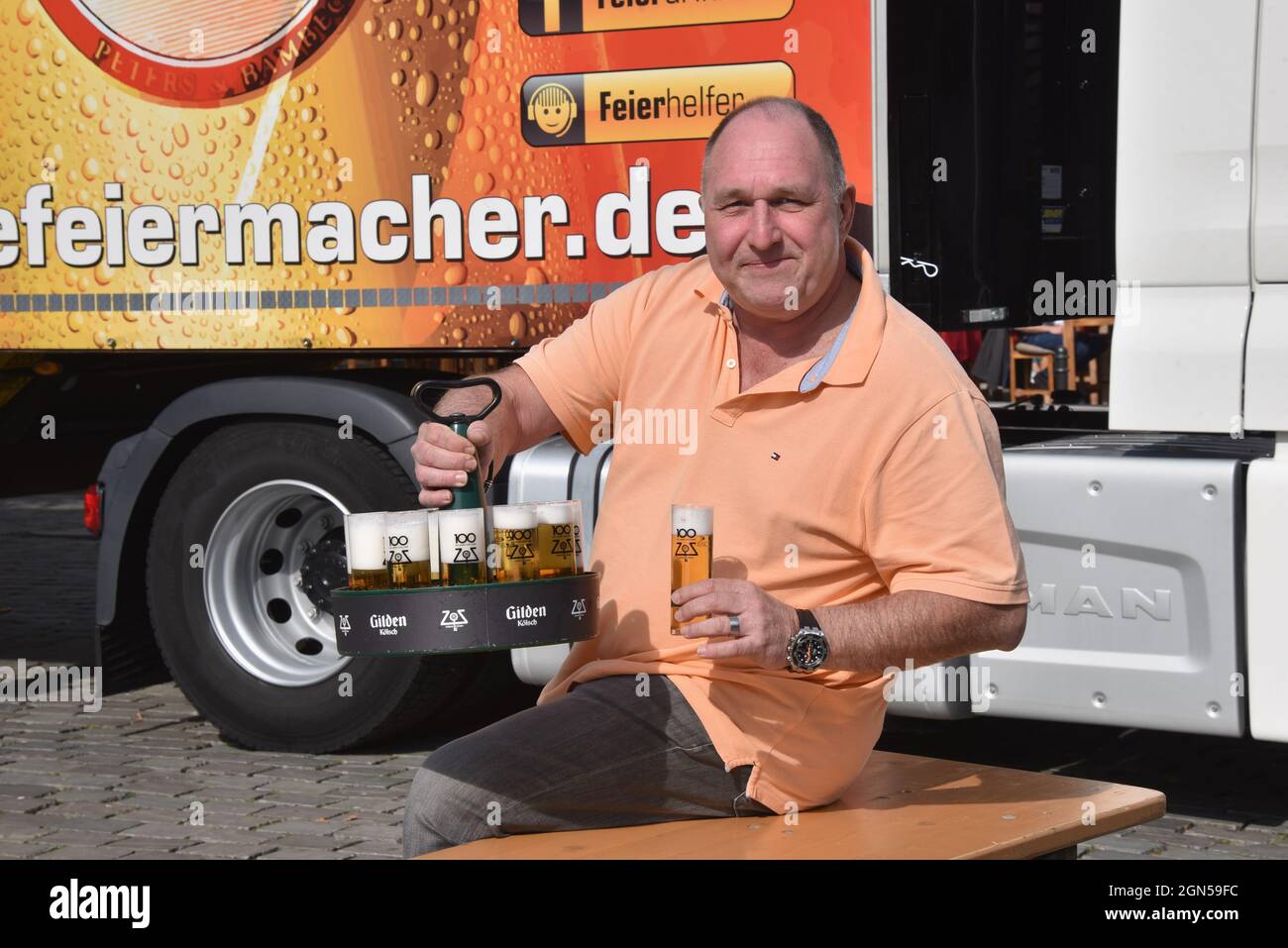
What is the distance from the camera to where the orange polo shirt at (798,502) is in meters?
3.29

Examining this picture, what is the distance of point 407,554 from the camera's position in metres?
3.27

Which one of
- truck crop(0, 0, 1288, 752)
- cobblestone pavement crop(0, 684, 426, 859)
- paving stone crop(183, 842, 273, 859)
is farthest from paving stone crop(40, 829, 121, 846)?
truck crop(0, 0, 1288, 752)

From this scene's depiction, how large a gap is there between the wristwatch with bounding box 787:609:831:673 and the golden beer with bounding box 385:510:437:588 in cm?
62

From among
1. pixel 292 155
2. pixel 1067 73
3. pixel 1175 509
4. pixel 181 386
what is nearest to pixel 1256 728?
pixel 1175 509

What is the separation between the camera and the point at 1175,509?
5.27 metres

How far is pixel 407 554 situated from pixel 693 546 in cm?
48

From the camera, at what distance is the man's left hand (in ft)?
10.1

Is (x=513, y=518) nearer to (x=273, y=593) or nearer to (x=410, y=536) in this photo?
(x=410, y=536)

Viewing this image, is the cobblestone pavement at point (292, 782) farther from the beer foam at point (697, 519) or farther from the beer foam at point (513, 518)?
the beer foam at point (697, 519)

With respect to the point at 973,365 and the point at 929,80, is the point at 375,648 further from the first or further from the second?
the point at 973,365

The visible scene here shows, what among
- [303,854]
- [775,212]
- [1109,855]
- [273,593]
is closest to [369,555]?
[775,212]

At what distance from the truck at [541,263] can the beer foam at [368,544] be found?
8.71 ft

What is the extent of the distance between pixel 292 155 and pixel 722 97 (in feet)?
4.83
